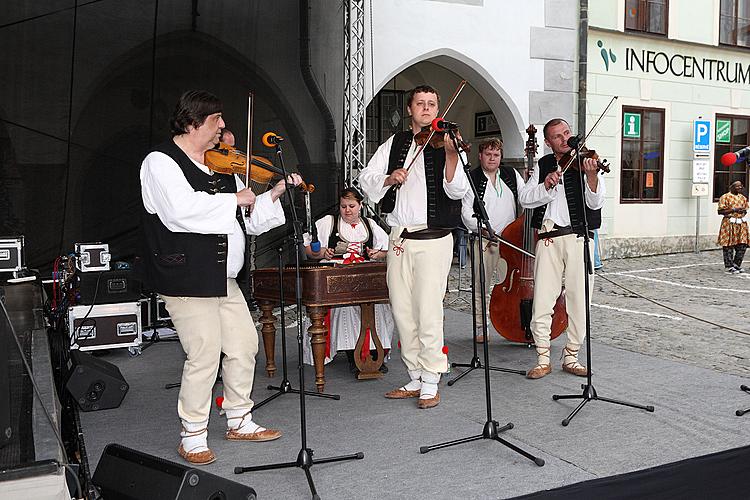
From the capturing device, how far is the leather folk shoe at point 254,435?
Result: 12.0ft

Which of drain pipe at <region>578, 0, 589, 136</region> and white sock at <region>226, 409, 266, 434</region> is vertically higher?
drain pipe at <region>578, 0, 589, 136</region>

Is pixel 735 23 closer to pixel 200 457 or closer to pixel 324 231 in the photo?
pixel 324 231

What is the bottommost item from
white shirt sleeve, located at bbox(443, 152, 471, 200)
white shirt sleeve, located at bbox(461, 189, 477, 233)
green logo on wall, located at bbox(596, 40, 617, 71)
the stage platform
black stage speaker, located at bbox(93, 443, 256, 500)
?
the stage platform

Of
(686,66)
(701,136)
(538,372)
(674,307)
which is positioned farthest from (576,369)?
(686,66)

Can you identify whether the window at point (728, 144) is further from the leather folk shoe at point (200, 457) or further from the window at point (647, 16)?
the leather folk shoe at point (200, 457)

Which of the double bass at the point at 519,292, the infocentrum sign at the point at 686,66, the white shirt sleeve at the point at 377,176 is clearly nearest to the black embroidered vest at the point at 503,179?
the double bass at the point at 519,292

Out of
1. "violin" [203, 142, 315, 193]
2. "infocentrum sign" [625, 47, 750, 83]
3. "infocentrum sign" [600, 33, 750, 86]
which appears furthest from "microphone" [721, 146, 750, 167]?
"infocentrum sign" [625, 47, 750, 83]

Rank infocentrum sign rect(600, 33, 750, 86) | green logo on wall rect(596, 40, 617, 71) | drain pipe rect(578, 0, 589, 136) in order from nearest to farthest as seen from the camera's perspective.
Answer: drain pipe rect(578, 0, 589, 136), green logo on wall rect(596, 40, 617, 71), infocentrum sign rect(600, 33, 750, 86)

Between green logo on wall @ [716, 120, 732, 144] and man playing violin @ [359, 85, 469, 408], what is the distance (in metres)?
10.8

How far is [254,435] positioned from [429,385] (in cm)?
107

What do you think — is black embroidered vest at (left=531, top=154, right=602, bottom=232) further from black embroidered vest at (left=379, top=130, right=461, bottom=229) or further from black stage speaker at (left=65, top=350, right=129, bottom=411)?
black stage speaker at (left=65, top=350, right=129, bottom=411)

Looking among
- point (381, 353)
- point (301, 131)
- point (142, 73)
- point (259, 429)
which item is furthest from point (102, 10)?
point (259, 429)

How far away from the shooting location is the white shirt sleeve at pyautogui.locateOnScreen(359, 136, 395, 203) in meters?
4.12

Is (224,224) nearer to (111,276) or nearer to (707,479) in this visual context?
(707,479)
